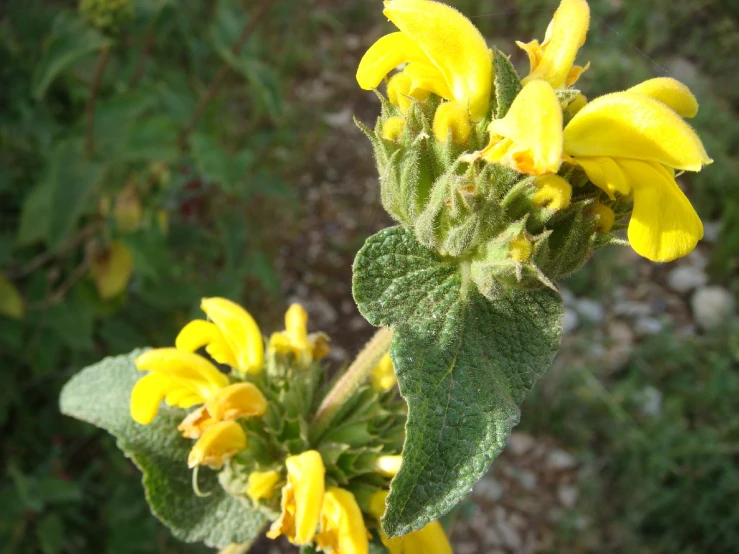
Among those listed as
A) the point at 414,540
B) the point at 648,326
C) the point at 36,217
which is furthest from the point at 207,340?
the point at 648,326

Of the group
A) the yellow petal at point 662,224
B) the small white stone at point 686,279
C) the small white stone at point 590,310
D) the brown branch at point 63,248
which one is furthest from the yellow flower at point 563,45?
the small white stone at point 686,279

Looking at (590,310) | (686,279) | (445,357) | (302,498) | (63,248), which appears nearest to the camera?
(445,357)

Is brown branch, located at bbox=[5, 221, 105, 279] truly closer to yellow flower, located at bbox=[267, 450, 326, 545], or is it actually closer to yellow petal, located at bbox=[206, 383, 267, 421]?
yellow petal, located at bbox=[206, 383, 267, 421]

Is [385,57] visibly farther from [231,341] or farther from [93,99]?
[93,99]

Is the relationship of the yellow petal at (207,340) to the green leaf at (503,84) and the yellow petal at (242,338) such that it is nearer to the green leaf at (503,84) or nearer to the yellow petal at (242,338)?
the yellow petal at (242,338)

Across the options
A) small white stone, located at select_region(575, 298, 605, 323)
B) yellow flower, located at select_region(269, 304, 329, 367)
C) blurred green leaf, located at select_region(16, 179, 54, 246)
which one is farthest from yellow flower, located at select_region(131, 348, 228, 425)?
small white stone, located at select_region(575, 298, 605, 323)
